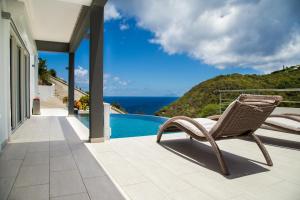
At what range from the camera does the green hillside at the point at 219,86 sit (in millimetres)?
14637

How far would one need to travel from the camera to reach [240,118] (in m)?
3.01

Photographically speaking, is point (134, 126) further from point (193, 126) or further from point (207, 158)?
point (207, 158)

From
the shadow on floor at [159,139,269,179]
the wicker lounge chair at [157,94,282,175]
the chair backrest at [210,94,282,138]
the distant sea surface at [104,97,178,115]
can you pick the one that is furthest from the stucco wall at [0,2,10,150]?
the distant sea surface at [104,97,178,115]

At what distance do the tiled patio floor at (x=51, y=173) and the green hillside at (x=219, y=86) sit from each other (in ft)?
38.0

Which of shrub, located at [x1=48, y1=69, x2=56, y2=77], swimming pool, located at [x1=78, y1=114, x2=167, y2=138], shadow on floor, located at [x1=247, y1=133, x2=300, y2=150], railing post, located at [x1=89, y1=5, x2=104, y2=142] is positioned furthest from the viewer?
shrub, located at [x1=48, y1=69, x2=56, y2=77]

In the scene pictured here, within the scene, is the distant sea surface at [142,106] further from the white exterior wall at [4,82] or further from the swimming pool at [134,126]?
the white exterior wall at [4,82]

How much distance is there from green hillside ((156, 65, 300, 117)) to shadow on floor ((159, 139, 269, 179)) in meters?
9.97

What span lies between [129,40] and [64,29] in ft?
108

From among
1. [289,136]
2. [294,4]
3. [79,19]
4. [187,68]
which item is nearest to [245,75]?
[294,4]

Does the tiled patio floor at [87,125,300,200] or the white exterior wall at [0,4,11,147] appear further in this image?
the white exterior wall at [0,4,11,147]

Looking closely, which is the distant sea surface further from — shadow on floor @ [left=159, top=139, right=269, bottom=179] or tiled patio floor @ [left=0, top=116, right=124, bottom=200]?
tiled patio floor @ [left=0, top=116, right=124, bottom=200]

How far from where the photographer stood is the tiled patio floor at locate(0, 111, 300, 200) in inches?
89.7

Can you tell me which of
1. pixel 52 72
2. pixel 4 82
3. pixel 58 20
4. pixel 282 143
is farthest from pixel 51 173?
pixel 52 72

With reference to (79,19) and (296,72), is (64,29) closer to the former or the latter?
(79,19)
